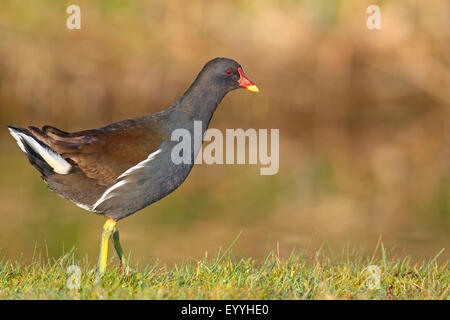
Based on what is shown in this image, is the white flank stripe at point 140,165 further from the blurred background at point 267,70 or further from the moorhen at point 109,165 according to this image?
the blurred background at point 267,70

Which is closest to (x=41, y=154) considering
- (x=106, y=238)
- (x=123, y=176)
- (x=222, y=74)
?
(x=123, y=176)

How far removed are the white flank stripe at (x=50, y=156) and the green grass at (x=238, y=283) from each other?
0.59 metres

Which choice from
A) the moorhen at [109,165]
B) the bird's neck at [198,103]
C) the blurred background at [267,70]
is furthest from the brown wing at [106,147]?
the blurred background at [267,70]

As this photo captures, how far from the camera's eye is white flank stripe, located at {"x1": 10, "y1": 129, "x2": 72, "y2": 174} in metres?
4.46

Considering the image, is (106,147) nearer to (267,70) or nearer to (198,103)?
(198,103)

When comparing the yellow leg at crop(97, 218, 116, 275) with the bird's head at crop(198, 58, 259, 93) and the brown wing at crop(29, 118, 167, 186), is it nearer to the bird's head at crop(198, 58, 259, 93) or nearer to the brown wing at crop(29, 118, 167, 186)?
the brown wing at crop(29, 118, 167, 186)

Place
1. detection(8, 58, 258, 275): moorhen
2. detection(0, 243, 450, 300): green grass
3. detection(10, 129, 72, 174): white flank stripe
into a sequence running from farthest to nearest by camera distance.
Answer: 1. detection(8, 58, 258, 275): moorhen
2. detection(10, 129, 72, 174): white flank stripe
3. detection(0, 243, 450, 300): green grass

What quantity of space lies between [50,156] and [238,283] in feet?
4.68

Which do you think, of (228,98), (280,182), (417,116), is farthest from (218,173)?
(417,116)

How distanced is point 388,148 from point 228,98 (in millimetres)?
3419

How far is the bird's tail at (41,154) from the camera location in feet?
14.6

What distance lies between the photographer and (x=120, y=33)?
1441 centimetres

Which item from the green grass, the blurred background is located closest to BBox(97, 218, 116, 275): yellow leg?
the green grass

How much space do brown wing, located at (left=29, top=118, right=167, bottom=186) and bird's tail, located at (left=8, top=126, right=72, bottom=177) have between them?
0.07 metres
